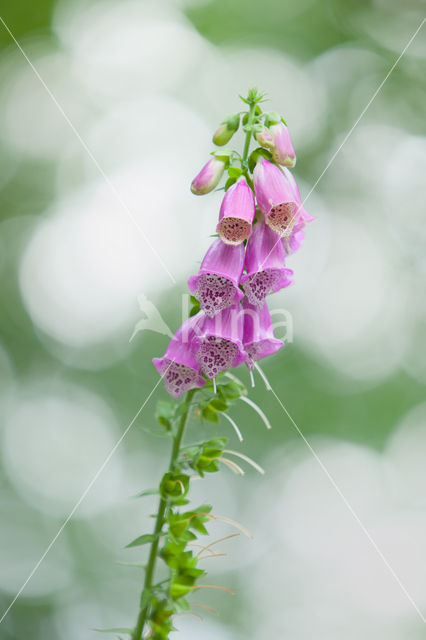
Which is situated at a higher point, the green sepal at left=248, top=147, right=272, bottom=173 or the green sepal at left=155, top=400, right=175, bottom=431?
the green sepal at left=248, top=147, right=272, bottom=173

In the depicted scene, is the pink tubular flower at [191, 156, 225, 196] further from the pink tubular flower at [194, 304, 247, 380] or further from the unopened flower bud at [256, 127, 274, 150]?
the pink tubular flower at [194, 304, 247, 380]

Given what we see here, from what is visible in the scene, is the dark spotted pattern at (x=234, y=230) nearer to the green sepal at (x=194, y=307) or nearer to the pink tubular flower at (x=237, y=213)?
the pink tubular flower at (x=237, y=213)

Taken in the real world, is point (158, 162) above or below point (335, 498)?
above

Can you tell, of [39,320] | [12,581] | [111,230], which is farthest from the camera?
[39,320]

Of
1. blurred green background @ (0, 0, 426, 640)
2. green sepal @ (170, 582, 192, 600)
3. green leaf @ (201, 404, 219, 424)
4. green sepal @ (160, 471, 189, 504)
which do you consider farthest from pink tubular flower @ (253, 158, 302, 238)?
blurred green background @ (0, 0, 426, 640)

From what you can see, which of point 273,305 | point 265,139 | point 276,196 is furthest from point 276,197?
point 273,305

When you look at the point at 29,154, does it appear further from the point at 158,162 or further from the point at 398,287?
the point at 398,287

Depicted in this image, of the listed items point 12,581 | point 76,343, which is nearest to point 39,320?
point 76,343

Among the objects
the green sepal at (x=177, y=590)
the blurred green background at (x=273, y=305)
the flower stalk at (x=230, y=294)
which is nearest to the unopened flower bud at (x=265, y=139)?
the flower stalk at (x=230, y=294)
